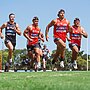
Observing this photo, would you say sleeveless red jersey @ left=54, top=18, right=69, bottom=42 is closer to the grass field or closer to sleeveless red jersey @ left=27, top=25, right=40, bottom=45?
sleeveless red jersey @ left=27, top=25, right=40, bottom=45

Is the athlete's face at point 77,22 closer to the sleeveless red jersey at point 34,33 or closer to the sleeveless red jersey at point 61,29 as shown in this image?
the sleeveless red jersey at point 61,29

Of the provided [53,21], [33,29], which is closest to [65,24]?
[53,21]

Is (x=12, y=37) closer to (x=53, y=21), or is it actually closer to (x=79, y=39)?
(x=53, y=21)

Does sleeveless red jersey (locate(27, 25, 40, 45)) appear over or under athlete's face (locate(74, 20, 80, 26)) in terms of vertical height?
under

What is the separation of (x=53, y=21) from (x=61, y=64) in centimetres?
164

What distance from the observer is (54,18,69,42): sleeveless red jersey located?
14.3 m

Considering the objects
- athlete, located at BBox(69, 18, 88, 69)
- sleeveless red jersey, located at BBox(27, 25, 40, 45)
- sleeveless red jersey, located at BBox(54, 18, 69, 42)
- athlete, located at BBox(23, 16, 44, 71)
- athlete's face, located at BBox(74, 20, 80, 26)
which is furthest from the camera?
athlete's face, located at BBox(74, 20, 80, 26)

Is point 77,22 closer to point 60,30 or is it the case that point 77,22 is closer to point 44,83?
point 60,30

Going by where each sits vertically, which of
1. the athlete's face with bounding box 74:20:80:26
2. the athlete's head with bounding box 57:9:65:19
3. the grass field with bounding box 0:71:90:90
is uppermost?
the athlete's head with bounding box 57:9:65:19

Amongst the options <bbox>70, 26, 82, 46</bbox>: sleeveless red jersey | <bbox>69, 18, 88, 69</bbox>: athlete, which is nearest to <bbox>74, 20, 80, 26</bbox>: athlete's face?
<bbox>69, 18, 88, 69</bbox>: athlete

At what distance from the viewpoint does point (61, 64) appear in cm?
1461

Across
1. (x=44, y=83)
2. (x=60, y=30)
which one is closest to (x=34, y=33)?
(x=60, y=30)

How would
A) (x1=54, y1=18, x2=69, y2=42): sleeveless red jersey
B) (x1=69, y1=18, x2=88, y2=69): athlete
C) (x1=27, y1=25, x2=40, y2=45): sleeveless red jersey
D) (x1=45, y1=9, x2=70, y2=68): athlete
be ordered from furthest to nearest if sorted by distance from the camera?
1. (x1=69, y1=18, x2=88, y2=69): athlete
2. (x1=27, y1=25, x2=40, y2=45): sleeveless red jersey
3. (x1=54, y1=18, x2=69, y2=42): sleeveless red jersey
4. (x1=45, y1=9, x2=70, y2=68): athlete

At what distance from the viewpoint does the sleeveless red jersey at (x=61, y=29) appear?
14336 millimetres
